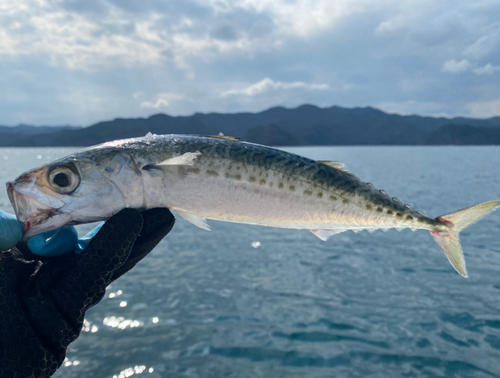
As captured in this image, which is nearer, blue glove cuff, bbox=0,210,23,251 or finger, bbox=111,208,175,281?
blue glove cuff, bbox=0,210,23,251

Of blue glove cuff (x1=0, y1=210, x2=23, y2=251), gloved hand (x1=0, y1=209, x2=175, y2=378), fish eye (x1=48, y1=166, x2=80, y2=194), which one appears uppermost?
fish eye (x1=48, y1=166, x2=80, y2=194)

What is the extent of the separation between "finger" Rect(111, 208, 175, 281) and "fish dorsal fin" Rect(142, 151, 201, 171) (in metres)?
0.64

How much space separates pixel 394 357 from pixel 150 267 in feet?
35.8

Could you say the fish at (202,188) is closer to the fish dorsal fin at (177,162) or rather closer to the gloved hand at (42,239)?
the fish dorsal fin at (177,162)

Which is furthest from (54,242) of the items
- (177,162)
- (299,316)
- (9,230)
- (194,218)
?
(299,316)

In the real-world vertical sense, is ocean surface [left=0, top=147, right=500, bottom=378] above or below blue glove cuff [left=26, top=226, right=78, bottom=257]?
below

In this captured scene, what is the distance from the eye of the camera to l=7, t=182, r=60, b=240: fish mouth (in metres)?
3.42

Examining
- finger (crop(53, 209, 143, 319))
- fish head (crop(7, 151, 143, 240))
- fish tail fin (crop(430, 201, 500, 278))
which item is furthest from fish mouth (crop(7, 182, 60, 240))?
fish tail fin (crop(430, 201, 500, 278))

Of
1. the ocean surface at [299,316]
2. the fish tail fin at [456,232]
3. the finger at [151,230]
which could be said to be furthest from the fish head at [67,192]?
the ocean surface at [299,316]

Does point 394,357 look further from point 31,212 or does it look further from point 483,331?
point 31,212

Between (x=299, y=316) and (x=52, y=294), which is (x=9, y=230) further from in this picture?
(x=299, y=316)

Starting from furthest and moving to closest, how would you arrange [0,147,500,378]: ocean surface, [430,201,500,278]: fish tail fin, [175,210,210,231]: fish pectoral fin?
[0,147,500,378]: ocean surface
[430,201,500,278]: fish tail fin
[175,210,210,231]: fish pectoral fin

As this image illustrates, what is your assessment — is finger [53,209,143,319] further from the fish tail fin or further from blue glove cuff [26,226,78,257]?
the fish tail fin

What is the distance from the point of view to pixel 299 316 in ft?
36.5
